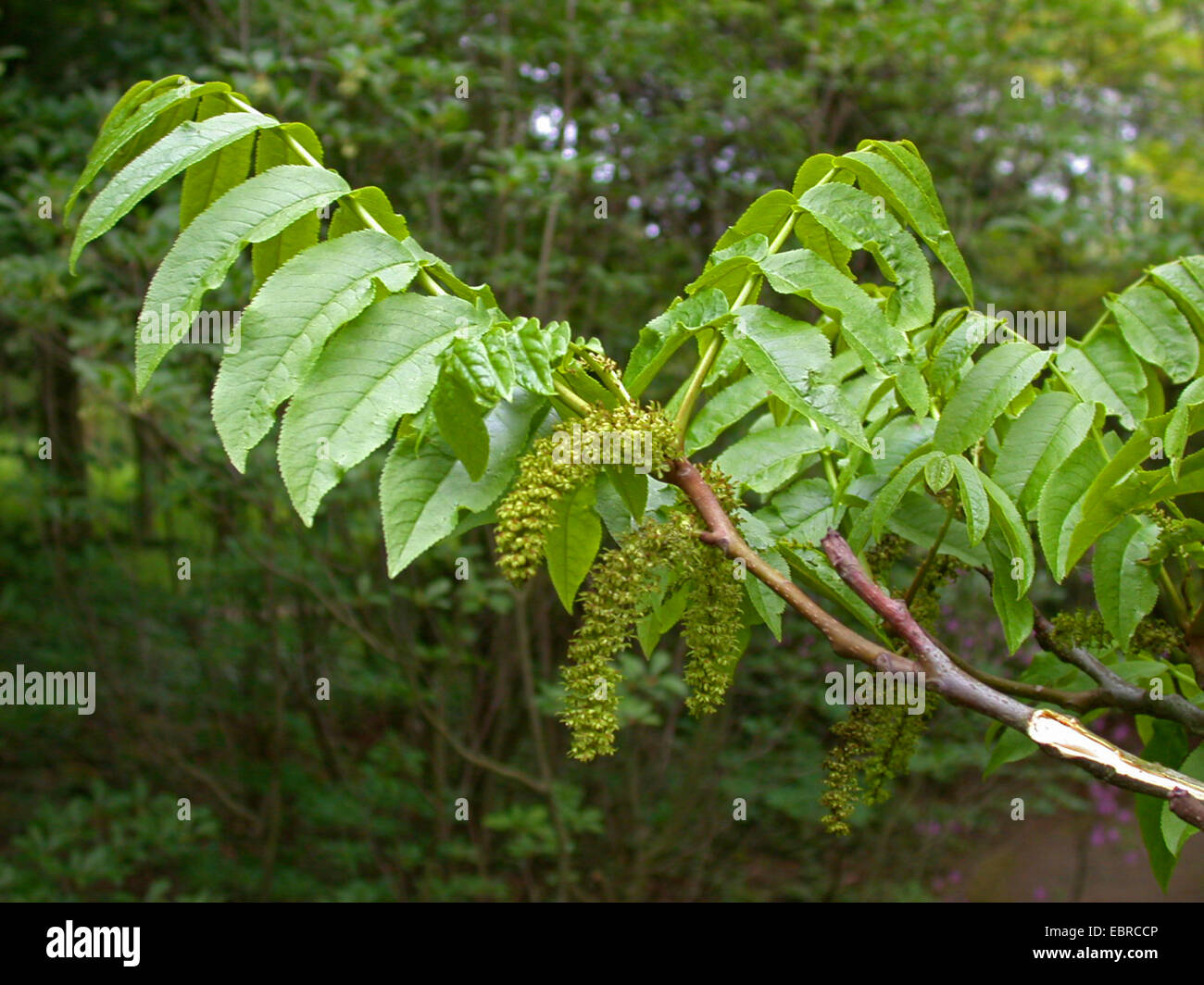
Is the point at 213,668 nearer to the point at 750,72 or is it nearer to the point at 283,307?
the point at 750,72

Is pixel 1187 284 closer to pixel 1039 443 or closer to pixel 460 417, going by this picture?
pixel 1039 443

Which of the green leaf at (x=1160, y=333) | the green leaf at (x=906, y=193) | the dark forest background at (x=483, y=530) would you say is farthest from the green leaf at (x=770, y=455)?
the dark forest background at (x=483, y=530)

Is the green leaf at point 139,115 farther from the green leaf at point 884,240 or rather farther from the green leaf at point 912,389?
the green leaf at point 912,389

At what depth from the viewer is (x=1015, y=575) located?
1182mm

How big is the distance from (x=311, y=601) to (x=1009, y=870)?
415 centimetres

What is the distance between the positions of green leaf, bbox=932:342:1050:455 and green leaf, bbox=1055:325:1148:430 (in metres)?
0.16

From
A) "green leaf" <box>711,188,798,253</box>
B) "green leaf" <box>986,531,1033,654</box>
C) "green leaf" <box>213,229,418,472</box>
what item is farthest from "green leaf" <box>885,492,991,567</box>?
"green leaf" <box>213,229,418,472</box>

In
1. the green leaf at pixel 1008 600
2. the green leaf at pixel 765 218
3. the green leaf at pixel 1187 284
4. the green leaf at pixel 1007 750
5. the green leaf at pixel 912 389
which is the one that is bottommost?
the green leaf at pixel 1007 750

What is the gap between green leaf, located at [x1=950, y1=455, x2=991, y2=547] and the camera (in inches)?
43.1

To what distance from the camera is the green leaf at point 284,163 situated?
3.96 ft

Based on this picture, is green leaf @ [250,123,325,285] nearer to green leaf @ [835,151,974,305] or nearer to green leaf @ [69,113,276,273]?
green leaf @ [69,113,276,273]

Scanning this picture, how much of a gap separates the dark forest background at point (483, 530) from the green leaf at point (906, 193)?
2.85 metres
